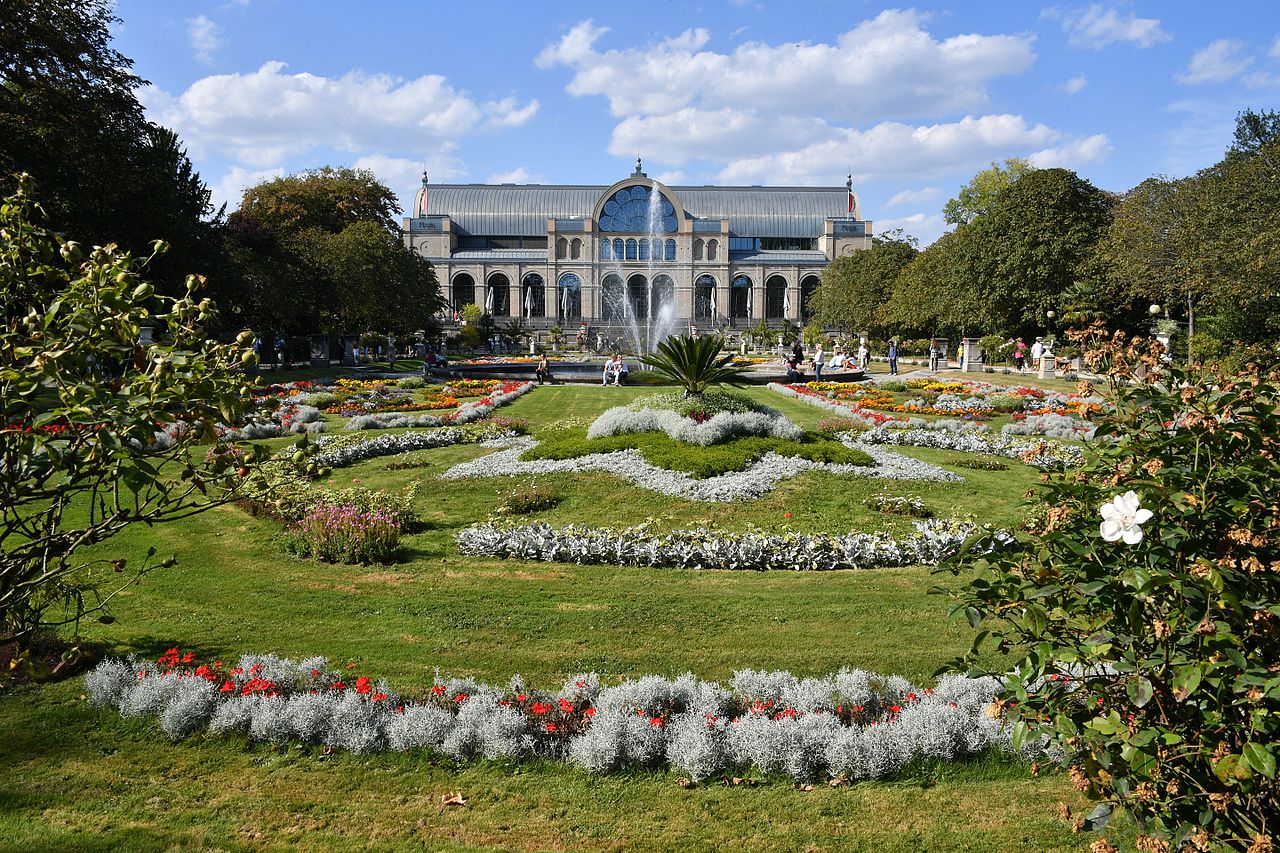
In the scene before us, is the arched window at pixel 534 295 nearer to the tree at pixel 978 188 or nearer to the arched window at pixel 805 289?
the arched window at pixel 805 289

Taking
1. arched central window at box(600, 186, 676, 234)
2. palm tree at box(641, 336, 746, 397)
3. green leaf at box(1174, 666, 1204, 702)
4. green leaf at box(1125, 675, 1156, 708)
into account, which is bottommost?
green leaf at box(1125, 675, 1156, 708)

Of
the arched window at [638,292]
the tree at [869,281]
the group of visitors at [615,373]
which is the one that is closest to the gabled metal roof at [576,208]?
the arched window at [638,292]

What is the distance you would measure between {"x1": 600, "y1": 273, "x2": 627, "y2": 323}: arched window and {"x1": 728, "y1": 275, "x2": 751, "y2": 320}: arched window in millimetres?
11121

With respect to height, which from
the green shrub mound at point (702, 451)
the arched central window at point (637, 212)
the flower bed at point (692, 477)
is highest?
the arched central window at point (637, 212)

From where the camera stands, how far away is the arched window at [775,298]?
88188 millimetres

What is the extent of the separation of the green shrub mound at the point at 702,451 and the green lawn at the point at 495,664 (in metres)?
0.87

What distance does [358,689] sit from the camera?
5.03m

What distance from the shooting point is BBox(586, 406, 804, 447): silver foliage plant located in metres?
12.6

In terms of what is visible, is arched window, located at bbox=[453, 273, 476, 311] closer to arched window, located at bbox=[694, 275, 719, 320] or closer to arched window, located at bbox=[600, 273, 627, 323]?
arched window, located at bbox=[600, 273, 627, 323]

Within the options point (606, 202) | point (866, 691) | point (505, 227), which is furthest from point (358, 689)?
point (505, 227)

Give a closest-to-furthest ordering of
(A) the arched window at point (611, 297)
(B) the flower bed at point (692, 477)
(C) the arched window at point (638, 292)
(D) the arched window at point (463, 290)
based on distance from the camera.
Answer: (B) the flower bed at point (692, 477)
(A) the arched window at point (611, 297)
(C) the arched window at point (638, 292)
(D) the arched window at point (463, 290)

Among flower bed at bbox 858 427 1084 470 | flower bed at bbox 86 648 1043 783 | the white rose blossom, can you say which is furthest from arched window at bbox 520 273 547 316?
the white rose blossom

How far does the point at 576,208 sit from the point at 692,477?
84.2 m

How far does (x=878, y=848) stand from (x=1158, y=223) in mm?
30124
